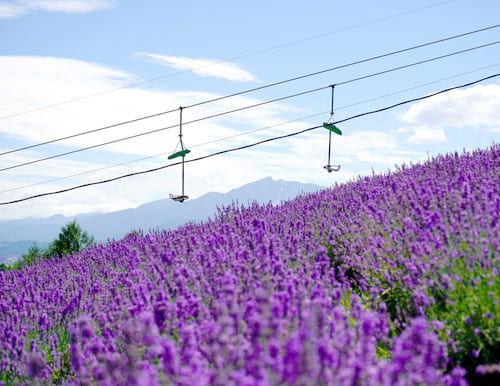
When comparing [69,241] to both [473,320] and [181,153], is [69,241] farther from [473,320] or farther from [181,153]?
[473,320]

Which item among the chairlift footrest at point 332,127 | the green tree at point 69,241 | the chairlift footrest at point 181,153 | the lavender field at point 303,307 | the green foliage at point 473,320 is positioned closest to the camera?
the lavender field at point 303,307

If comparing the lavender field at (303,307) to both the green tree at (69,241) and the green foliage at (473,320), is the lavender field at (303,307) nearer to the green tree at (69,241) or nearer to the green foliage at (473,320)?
the green foliage at (473,320)

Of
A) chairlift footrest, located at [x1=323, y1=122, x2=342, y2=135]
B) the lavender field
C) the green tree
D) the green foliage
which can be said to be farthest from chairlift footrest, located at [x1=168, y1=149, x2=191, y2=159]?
the green tree

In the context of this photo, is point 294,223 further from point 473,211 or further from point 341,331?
point 341,331

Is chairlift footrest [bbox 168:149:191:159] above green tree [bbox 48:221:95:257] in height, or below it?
above

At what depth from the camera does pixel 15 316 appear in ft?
16.0

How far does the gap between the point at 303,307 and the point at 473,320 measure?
996 mm

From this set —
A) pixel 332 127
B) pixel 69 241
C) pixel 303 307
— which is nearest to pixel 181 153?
pixel 332 127

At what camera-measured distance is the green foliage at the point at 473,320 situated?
9.41ft

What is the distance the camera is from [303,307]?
2.75 meters

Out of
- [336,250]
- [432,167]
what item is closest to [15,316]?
[336,250]

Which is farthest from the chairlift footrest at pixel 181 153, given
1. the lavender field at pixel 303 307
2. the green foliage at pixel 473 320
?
the green foliage at pixel 473 320

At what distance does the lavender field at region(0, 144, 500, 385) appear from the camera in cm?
207

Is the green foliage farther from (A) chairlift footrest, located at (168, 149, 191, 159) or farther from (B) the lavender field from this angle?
(A) chairlift footrest, located at (168, 149, 191, 159)
